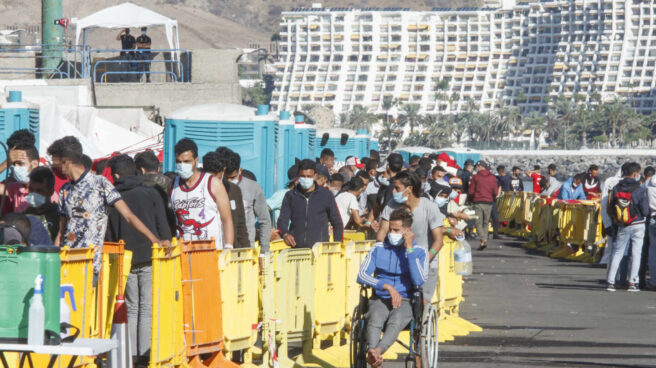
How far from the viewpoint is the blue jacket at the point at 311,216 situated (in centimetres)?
1182

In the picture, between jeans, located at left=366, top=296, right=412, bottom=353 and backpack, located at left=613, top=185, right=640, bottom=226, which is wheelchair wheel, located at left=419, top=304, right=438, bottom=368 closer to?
jeans, located at left=366, top=296, right=412, bottom=353

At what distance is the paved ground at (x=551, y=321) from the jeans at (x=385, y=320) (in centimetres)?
127

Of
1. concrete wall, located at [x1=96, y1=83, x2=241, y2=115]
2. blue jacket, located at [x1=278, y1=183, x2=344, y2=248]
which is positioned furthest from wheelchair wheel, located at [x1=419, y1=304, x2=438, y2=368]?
concrete wall, located at [x1=96, y1=83, x2=241, y2=115]

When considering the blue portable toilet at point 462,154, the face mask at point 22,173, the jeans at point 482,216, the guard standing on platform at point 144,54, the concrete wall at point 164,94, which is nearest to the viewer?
the face mask at point 22,173

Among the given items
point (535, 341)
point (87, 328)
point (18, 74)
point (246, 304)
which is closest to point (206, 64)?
point (18, 74)

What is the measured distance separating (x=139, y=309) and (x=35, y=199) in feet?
3.47

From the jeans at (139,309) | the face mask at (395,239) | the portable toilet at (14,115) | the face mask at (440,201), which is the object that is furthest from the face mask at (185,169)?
the portable toilet at (14,115)

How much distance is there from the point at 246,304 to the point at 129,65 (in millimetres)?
21216

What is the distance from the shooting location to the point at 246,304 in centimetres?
962

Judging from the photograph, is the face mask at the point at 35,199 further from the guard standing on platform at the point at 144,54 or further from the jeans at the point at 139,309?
the guard standing on platform at the point at 144,54

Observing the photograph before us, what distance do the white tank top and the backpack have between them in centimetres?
888

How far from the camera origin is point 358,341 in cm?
930

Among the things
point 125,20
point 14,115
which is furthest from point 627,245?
point 125,20

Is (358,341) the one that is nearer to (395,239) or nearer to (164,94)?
(395,239)
